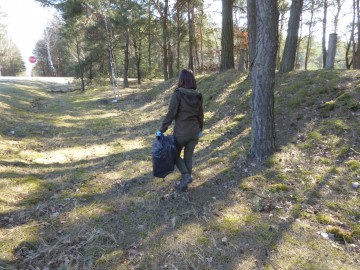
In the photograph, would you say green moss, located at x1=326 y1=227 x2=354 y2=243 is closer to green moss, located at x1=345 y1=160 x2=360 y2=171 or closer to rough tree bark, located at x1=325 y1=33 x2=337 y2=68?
green moss, located at x1=345 y1=160 x2=360 y2=171

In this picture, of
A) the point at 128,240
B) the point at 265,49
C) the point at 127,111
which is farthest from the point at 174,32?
the point at 128,240

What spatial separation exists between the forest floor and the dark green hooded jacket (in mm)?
1199

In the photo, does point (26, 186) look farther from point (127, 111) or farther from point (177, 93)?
point (127, 111)

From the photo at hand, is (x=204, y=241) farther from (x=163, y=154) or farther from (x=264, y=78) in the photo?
(x=264, y=78)

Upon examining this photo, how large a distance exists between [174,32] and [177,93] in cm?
1484

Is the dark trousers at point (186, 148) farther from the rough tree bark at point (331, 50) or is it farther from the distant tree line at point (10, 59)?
the distant tree line at point (10, 59)

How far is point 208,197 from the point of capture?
14.7 ft

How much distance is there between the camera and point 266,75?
201 inches

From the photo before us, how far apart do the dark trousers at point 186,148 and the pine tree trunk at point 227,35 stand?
8912mm

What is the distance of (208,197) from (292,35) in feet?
23.2

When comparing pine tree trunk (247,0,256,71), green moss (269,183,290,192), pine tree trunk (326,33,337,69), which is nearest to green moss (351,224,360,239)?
green moss (269,183,290,192)

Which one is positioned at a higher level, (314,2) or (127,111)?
(314,2)

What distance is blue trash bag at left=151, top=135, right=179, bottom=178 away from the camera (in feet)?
13.6

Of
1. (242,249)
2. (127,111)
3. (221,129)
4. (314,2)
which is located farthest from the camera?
(314,2)
